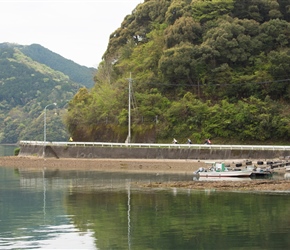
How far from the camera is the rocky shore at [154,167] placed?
46406 millimetres

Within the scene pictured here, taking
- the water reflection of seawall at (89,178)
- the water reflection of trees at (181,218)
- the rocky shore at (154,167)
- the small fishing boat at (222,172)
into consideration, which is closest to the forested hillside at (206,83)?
the rocky shore at (154,167)

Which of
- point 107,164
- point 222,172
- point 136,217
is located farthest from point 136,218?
point 107,164

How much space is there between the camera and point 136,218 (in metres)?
33.6

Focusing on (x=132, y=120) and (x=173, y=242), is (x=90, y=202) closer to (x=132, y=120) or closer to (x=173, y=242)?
(x=173, y=242)

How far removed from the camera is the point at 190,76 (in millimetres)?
80688

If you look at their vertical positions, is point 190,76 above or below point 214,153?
above

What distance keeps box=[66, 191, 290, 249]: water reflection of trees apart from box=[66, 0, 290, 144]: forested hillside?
30.9m

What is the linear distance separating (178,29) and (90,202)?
44548mm

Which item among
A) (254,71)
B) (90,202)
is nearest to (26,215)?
(90,202)

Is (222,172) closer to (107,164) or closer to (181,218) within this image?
(107,164)

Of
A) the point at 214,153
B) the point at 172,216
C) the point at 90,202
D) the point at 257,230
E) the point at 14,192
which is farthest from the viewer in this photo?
the point at 214,153

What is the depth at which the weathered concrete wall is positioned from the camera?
64125 mm

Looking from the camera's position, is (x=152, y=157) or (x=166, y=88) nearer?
(x=152, y=157)

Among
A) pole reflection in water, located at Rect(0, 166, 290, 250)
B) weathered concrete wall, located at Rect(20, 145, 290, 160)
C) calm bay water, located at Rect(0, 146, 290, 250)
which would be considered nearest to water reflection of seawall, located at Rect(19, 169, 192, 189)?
pole reflection in water, located at Rect(0, 166, 290, 250)
